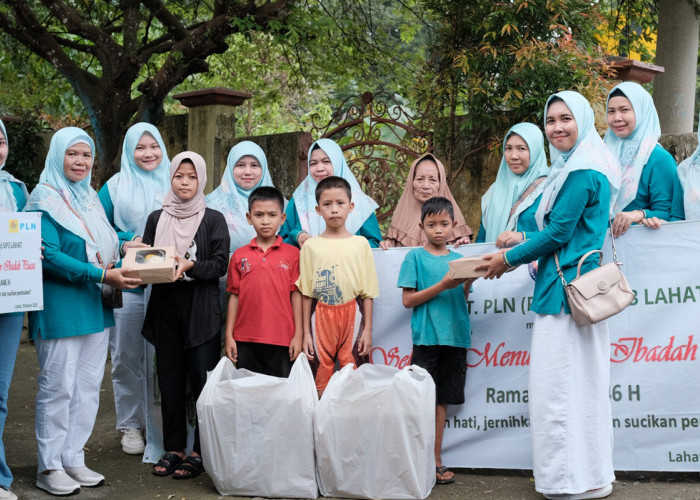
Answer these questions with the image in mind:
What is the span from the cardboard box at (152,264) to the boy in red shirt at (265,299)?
0.44 meters

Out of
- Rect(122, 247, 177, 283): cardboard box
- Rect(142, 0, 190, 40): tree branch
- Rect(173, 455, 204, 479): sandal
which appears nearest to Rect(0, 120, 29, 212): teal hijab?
Rect(122, 247, 177, 283): cardboard box

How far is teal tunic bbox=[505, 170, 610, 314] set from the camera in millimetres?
3756

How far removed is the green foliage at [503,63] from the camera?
20.0 feet

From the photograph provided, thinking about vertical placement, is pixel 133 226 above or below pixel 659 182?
below

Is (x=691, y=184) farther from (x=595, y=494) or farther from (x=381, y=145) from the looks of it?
(x=381, y=145)

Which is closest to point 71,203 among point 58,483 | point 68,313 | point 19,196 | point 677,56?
point 19,196

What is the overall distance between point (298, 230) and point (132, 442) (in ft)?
5.67

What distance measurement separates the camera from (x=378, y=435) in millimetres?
3906

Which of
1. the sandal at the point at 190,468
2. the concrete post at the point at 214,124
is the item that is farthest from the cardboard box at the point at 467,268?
the concrete post at the point at 214,124

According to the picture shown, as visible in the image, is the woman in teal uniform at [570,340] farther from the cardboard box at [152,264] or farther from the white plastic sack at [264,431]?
the cardboard box at [152,264]

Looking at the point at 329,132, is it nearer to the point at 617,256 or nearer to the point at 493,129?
the point at 493,129

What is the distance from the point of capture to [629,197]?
430cm

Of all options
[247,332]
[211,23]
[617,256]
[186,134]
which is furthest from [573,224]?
[186,134]

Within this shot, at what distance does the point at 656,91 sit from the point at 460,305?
224 inches
